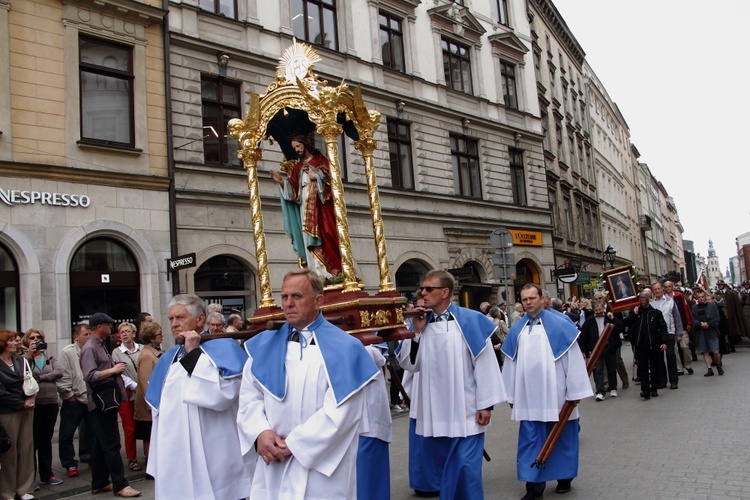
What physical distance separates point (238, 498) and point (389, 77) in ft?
60.7

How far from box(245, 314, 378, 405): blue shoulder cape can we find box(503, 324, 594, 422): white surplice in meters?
3.12

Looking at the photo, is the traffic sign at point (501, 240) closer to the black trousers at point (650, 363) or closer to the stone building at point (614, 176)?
the black trousers at point (650, 363)

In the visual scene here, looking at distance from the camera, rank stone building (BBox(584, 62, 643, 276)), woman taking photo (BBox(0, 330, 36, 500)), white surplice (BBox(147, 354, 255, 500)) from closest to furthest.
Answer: white surplice (BBox(147, 354, 255, 500)) → woman taking photo (BBox(0, 330, 36, 500)) → stone building (BBox(584, 62, 643, 276))

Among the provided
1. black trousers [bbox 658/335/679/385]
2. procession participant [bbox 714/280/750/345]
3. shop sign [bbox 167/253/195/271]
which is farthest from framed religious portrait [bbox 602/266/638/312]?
procession participant [bbox 714/280/750/345]

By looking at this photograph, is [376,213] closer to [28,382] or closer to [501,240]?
[28,382]

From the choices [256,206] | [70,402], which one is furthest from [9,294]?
[256,206]

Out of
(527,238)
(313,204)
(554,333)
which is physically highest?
(527,238)

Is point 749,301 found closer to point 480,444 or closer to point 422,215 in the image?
point 422,215

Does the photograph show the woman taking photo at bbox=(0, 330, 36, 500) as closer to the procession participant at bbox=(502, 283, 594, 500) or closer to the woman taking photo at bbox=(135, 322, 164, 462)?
the woman taking photo at bbox=(135, 322, 164, 462)

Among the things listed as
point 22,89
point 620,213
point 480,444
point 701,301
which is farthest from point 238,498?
point 620,213

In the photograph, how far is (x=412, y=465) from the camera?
22.0 feet

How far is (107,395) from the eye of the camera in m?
7.75

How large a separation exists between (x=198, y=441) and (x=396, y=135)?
18.1 m

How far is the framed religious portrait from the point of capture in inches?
366
